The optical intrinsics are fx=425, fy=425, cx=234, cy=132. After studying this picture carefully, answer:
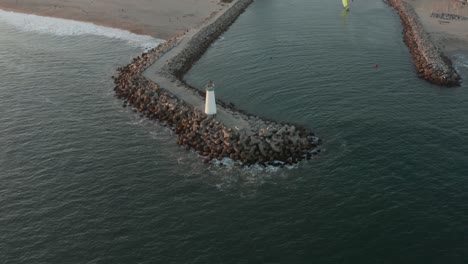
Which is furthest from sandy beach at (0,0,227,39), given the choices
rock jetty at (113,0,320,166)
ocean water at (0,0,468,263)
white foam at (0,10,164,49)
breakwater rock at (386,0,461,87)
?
breakwater rock at (386,0,461,87)

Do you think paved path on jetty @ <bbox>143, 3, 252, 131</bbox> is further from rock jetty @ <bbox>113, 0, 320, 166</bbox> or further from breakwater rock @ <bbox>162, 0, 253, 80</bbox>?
breakwater rock @ <bbox>162, 0, 253, 80</bbox>

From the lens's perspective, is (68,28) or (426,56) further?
(68,28)

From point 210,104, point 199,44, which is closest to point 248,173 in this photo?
point 210,104

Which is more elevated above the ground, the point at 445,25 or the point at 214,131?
the point at 445,25

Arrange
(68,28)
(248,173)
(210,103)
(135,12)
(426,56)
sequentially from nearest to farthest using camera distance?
(248,173), (210,103), (426,56), (68,28), (135,12)

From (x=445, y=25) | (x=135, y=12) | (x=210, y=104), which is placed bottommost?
(x=210, y=104)

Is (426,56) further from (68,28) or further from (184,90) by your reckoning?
(68,28)

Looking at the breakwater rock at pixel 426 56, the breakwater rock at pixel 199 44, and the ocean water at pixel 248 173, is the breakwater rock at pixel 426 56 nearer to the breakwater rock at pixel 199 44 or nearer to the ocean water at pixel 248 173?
the ocean water at pixel 248 173

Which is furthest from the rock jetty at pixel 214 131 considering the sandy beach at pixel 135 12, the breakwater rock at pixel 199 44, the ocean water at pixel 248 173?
the sandy beach at pixel 135 12
